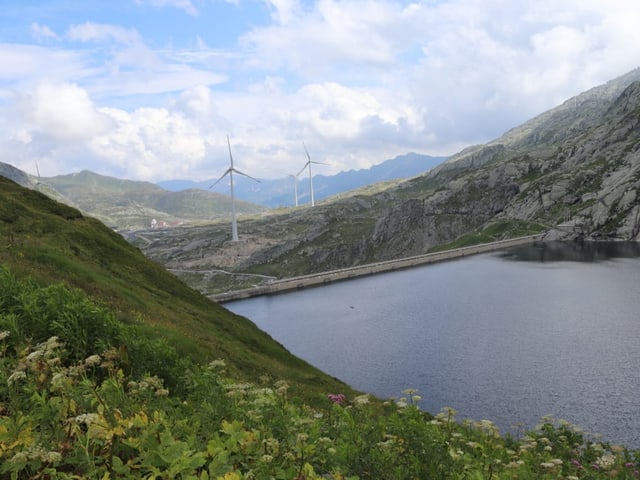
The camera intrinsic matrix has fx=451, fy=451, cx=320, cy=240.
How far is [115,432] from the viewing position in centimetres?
903

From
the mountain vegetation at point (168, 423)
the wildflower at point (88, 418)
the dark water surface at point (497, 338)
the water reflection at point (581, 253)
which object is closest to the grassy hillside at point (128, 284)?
the mountain vegetation at point (168, 423)

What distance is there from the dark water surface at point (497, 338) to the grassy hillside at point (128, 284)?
60.4 ft

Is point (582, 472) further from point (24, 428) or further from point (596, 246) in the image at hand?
point (596, 246)

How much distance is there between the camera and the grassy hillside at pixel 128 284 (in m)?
34.5

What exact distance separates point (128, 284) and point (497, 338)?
59.9 m

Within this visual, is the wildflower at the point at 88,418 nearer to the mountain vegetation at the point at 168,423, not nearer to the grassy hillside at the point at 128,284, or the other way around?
the mountain vegetation at the point at 168,423

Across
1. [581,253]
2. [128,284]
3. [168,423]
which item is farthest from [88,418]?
[581,253]

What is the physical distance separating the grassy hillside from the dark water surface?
18.4 meters

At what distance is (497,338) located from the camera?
77.2 m

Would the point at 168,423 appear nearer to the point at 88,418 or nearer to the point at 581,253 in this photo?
the point at 88,418

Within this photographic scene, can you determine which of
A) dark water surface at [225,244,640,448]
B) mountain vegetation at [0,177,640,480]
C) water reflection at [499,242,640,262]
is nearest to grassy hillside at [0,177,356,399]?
mountain vegetation at [0,177,640,480]

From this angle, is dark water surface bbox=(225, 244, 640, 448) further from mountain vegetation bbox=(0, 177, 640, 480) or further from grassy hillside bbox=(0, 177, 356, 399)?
mountain vegetation bbox=(0, 177, 640, 480)

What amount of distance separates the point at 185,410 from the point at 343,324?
94.9 m

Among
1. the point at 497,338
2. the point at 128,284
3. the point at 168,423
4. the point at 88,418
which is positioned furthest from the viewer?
the point at 497,338
